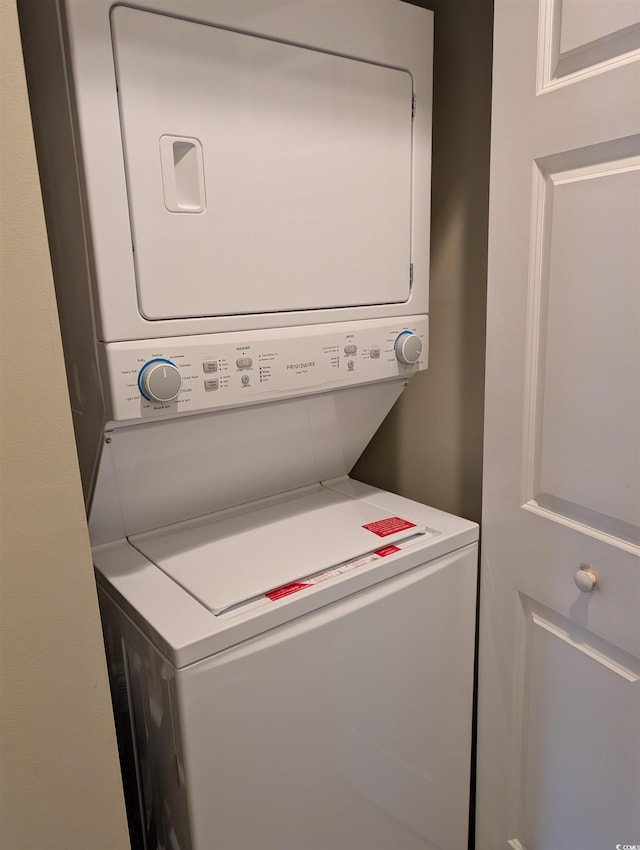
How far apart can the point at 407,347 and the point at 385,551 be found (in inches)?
19.0

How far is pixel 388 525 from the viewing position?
5.08ft

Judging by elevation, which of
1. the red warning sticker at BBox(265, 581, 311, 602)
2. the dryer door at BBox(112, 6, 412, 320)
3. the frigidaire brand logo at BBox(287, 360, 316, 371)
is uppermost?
the dryer door at BBox(112, 6, 412, 320)

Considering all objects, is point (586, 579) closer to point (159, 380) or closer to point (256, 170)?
point (159, 380)

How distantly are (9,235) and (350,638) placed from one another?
3.15ft

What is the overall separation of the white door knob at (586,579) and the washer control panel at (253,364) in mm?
600

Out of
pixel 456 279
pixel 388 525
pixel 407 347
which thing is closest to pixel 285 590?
pixel 388 525

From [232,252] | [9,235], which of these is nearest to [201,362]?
[232,252]

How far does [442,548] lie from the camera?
1.49 meters

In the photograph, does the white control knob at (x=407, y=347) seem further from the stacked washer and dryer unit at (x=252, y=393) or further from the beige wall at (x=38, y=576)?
the beige wall at (x=38, y=576)

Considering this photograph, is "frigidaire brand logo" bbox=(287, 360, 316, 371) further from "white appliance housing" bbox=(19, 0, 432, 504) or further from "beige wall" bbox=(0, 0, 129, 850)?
"beige wall" bbox=(0, 0, 129, 850)

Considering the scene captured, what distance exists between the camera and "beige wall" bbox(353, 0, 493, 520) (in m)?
1.62

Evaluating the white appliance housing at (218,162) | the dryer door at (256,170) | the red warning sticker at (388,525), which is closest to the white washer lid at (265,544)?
the red warning sticker at (388,525)

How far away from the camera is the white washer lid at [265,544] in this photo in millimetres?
1289

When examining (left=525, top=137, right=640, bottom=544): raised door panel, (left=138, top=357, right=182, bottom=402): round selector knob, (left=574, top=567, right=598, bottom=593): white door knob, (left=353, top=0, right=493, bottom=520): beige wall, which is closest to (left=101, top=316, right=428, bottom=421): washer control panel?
(left=138, top=357, right=182, bottom=402): round selector knob
